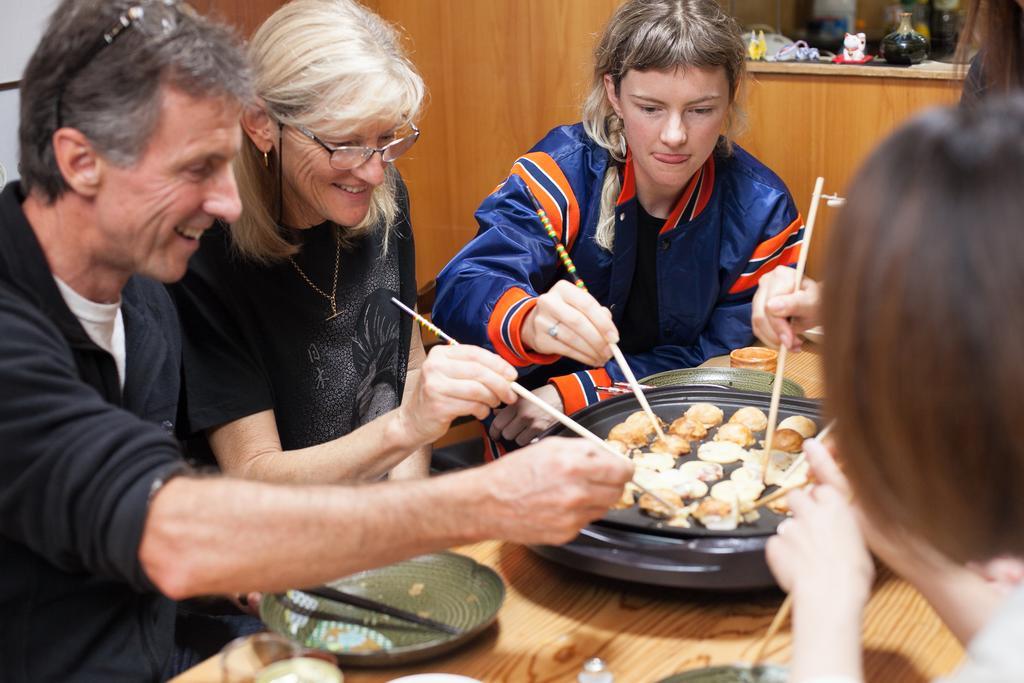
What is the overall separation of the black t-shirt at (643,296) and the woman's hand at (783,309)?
70cm

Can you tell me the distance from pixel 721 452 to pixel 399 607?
2.08 feet

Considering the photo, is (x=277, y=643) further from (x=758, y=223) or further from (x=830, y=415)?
(x=758, y=223)

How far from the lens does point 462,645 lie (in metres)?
1.40

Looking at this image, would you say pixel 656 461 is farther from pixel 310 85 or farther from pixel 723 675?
pixel 310 85

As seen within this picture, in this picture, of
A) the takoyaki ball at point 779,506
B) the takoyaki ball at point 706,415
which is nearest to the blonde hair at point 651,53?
the takoyaki ball at point 706,415

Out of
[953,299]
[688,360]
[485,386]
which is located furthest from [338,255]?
[953,299]

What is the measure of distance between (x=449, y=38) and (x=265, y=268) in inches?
95.6

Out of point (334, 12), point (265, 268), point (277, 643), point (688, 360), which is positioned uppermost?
point (334, 12)

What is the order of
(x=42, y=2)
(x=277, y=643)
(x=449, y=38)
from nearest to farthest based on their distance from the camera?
(x=277, y=643)
(x=42, y=2)
(x=449, y=38)

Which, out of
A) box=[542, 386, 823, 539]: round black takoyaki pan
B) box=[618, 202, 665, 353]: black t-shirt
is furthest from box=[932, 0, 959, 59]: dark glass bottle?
box=[542, 386, 823, 539]: round black takoyaki pan

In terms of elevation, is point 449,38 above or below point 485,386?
above

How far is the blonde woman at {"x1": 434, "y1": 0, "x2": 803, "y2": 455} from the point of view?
2.60 metres

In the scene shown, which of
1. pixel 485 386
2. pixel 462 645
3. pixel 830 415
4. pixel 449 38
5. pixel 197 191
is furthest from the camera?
pixel 449 38

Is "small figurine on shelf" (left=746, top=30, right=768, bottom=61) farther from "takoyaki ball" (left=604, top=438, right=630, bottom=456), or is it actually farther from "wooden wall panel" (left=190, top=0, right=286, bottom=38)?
"takoyaki ball" (left=604, top=438, right=630, bottom=456)
